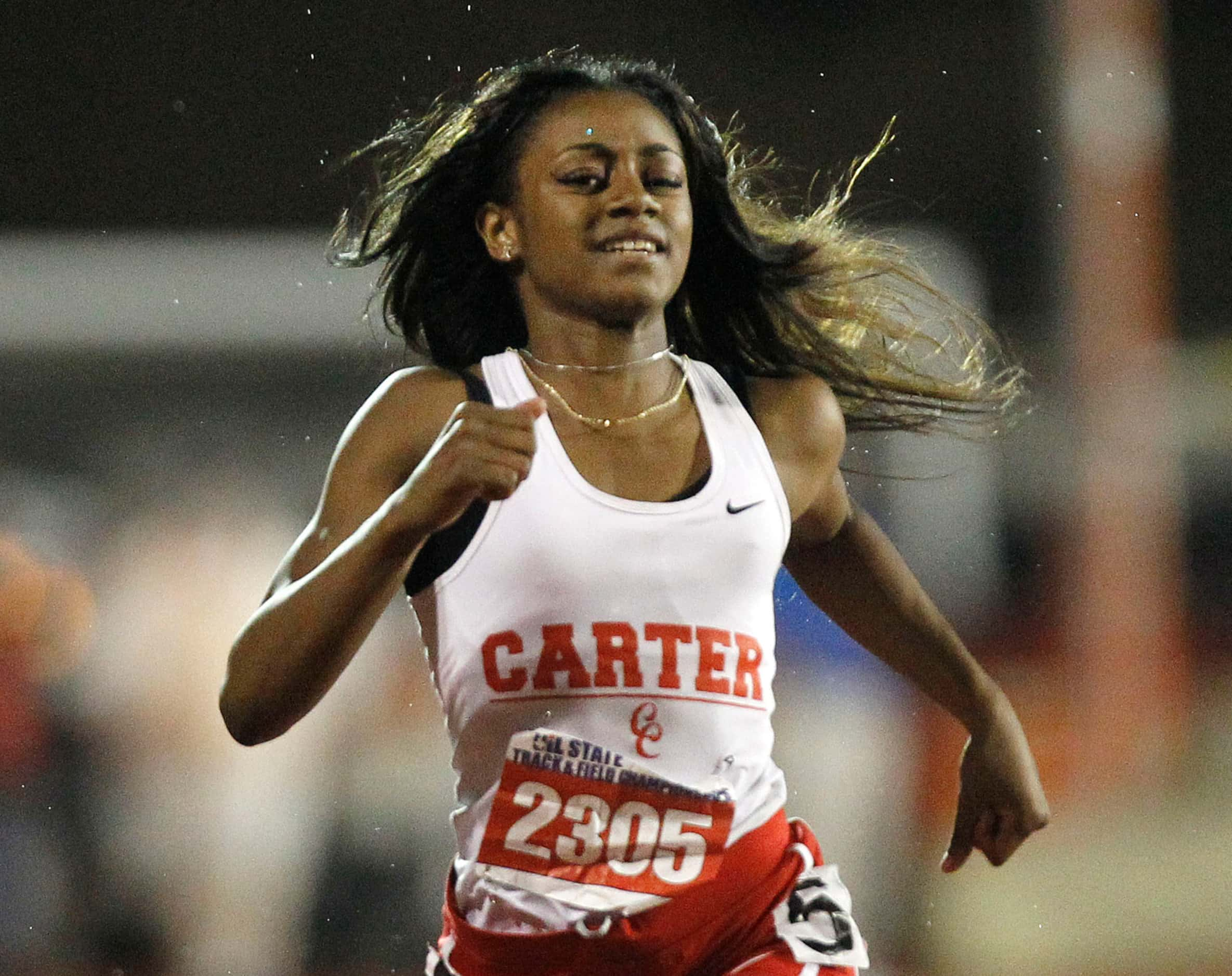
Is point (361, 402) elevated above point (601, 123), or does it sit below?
below

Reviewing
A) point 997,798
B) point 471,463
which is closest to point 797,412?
point 997,798

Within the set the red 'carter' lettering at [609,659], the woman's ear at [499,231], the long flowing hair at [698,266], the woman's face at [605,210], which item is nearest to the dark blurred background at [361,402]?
the long flowing hair at [698,266]

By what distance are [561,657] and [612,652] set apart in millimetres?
57

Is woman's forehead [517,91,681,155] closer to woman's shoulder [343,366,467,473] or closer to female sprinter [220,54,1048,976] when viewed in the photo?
female sprinter [220,54,1048,976]

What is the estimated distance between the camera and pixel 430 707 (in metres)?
4.98

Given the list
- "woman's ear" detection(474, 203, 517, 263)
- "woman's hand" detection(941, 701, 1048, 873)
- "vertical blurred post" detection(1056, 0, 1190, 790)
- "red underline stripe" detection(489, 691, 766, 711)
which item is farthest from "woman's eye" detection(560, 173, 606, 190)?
"vertical blurred post" detection(1056, 0, 1190, 790)

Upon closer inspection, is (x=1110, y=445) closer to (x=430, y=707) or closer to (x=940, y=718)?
(x=940, y=718)

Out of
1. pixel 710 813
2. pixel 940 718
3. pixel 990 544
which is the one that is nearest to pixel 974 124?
pixel 990 544

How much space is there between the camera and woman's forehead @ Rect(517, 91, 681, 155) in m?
2.18

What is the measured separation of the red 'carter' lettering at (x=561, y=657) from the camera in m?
1.98

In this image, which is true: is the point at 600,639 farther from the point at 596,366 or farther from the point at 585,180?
the point at 585,180

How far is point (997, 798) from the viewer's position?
2387 mm

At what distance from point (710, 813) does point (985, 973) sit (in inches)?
116

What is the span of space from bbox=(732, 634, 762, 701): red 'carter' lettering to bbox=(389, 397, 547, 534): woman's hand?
1.47 feet
